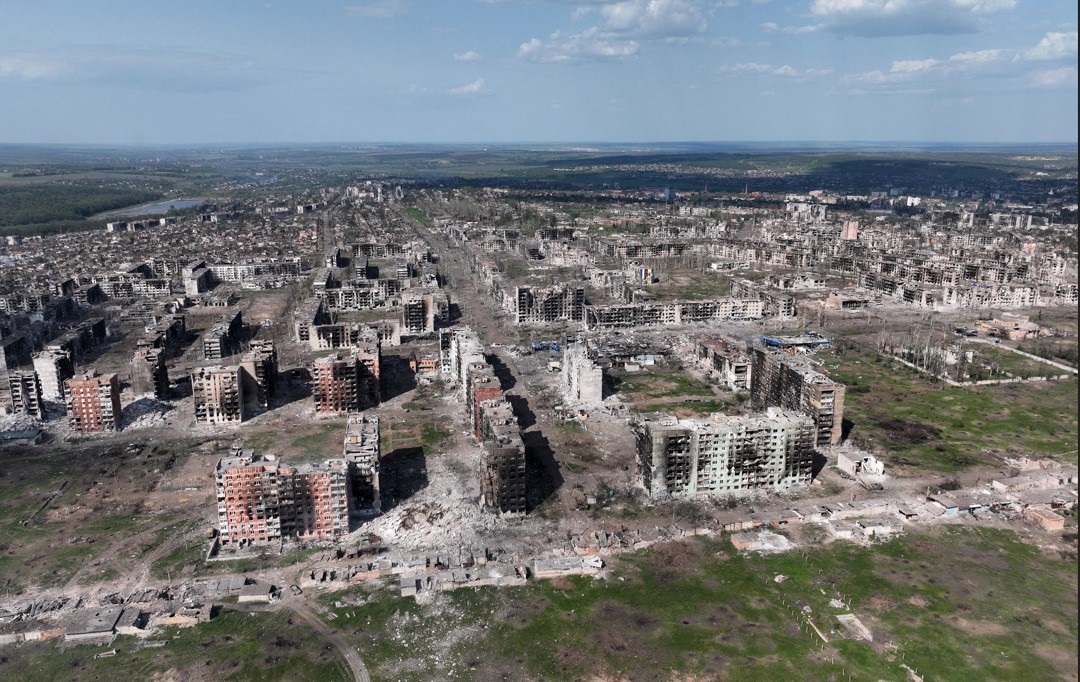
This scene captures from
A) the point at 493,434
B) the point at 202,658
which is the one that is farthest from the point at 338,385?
the point at 202,658

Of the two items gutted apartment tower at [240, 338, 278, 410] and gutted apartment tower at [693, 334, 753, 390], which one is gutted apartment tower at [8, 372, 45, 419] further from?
gutted apartment tower at [693, 334, 753, 390]

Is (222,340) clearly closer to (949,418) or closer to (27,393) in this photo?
(27,393)

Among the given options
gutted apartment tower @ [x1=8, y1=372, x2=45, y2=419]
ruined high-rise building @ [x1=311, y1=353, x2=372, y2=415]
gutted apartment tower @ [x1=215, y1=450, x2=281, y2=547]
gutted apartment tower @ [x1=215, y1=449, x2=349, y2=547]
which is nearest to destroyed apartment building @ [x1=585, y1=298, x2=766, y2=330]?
ruined high-rise building @ [x1=311, y1=353, x2=372, y2=415]

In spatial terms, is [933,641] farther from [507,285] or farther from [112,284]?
[112,284]

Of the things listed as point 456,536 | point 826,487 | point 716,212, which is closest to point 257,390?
point 456,536

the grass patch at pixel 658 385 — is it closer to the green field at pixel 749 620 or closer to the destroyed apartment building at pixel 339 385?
the destroyed apartment building at pixel 339 385
